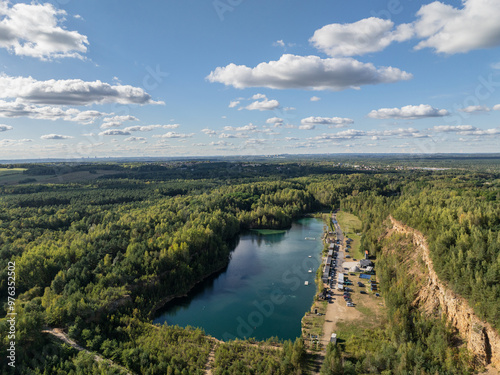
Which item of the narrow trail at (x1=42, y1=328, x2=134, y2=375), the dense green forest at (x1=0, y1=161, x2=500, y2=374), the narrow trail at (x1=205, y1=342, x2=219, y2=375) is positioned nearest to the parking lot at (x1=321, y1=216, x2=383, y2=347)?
the dense green forest at (x1=0, y1=161, x2=500, y2=374)

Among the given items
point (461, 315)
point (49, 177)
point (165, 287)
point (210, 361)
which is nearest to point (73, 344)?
point (210, 361)

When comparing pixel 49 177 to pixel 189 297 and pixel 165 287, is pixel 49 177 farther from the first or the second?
pixel 189 297

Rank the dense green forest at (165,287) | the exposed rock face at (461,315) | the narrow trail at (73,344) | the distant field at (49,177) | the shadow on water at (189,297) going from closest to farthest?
the exposed rock face at (461,315)
the narrow trail at (73,344)
the dense green forest at (165,287)
the shadow on water at (189,297)
the distant field at (49,177)

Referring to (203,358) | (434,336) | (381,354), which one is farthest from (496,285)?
(203,358)

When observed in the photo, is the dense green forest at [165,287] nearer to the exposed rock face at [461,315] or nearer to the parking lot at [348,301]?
the exposed rock face at [461,315]

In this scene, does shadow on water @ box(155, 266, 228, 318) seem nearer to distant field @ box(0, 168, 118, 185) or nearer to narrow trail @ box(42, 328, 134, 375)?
narrow trail @ box(42, 328, 134, 375)

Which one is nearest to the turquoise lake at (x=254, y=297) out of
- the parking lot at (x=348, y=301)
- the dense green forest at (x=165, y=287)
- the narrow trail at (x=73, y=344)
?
the dense green forest at (x=165, y=287)
